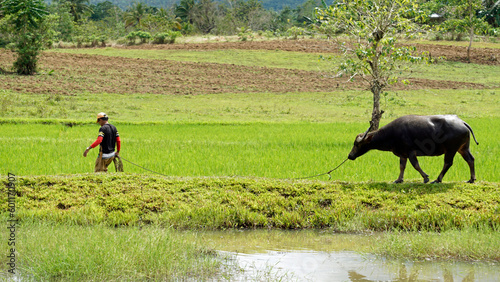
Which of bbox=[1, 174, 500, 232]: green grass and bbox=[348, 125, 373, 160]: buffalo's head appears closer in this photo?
bbox=[1, 174, 500, 232]: green grass

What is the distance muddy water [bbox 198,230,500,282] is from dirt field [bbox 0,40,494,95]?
68.4 feet

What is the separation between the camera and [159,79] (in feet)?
107

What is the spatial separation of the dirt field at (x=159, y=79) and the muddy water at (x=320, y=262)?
2085 cm

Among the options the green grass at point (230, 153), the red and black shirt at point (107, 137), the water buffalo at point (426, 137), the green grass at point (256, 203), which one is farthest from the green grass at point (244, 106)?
the water buffalo at point (426, 137)

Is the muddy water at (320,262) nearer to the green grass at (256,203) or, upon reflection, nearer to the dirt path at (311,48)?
the green grass at (256,203)

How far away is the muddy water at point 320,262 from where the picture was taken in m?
5.76

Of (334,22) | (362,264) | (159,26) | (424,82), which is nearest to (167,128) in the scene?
(334,22)

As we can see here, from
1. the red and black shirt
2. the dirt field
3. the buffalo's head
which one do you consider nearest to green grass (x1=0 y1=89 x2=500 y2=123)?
the dirt field

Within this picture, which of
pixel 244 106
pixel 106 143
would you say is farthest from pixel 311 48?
pixel 106 143

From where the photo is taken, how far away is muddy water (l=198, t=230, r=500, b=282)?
18.9ft

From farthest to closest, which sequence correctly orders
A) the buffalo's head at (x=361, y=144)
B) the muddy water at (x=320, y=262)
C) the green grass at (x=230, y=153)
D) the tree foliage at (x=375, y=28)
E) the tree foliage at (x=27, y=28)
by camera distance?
the tree foliage at (x=27, y=28) < the tree foliage at (x=375, y=28) < the green grass at (x=230, y=153) < the buffalo's head at (x=361, y=144) < the muddy water at (x=320, y=262)

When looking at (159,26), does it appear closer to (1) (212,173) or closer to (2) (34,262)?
(1) (212,173)

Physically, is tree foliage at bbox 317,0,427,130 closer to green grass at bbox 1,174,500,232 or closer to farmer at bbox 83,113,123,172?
green grass at bbox 1,174,500,232

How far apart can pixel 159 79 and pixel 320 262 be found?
27.6 meters
